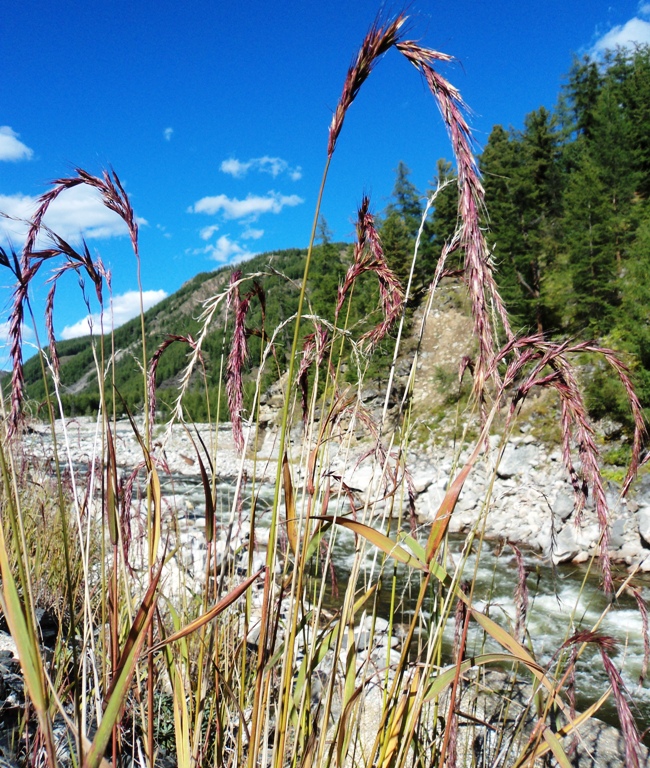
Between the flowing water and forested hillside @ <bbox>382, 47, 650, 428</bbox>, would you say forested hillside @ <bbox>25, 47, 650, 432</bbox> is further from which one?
the flowing water

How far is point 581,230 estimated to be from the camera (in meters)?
18.3

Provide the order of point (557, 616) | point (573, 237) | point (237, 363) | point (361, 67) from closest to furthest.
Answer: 1. point (361, 67)
2. point (237, 363)
3. point (557, 616)
4. point (573, 237)

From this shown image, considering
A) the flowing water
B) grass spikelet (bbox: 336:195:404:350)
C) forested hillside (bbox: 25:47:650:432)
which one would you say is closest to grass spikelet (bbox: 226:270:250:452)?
grass spikelet (bbox: 336:195:404:350)

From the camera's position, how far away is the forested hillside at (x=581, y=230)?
12.9 m

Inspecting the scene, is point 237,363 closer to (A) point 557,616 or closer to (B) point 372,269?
(B) point 372,269

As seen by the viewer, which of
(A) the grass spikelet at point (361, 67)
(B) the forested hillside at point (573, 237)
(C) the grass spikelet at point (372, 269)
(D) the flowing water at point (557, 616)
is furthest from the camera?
(B) the forested hillside at point (573, 237)

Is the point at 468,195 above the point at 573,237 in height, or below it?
below

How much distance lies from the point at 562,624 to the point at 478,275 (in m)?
6.94

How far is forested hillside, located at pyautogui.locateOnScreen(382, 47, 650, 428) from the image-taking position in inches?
509

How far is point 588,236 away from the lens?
17.3 m

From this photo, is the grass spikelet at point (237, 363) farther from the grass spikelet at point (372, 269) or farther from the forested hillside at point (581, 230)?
the forested hillside at point (581, 230)

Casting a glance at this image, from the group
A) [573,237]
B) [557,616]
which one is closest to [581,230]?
[573,237]

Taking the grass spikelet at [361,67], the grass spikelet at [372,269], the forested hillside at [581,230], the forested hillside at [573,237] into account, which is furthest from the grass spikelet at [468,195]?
the forested hillside at [581,230]

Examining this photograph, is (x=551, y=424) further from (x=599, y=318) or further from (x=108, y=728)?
(x=108, y=728)
